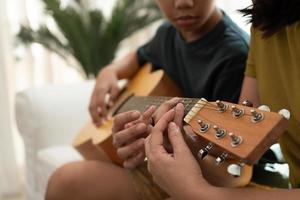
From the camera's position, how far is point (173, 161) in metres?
0.73

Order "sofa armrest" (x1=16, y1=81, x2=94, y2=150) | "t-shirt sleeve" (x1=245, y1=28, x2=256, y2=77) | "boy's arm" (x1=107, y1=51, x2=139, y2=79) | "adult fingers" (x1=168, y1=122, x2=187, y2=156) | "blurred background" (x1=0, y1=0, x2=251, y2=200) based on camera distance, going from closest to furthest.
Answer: "adult fingers" (x1=168, y1=122, x2=187, y2=156), "t-shirt sleeve" (x1=245, y1=28, x2=256, y2=77), "boy's arm" (x1=107, y1=51, x2=139, y2=79), "sofa armrest" (x1=16, y1=81, x2=94, y2=150), "blurred background" (x1=0, y1=0, x2=251, y2=200)

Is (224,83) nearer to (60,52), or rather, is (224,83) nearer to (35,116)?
(35,116)

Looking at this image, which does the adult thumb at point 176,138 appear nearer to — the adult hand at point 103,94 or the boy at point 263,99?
the boy at point 263,99

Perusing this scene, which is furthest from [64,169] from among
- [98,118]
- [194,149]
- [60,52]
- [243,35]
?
[60,52]

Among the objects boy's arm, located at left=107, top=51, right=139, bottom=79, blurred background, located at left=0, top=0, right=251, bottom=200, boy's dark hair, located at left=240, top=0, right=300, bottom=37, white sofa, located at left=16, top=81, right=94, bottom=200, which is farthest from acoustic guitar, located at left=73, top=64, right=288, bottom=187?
blurred background, located at left=0, top=0, right=251, bottom=200

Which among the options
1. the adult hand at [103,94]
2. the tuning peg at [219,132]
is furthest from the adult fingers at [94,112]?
the tuning peg at [219,132]

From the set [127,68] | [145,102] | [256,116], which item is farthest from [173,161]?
[127,68]

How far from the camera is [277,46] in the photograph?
88cm

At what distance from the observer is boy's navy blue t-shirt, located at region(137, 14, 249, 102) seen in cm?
113

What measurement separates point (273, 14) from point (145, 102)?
0.40m

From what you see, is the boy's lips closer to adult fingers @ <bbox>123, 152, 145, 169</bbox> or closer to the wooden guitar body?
the wooden guitar body

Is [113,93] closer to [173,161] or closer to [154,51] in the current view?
[154,51]

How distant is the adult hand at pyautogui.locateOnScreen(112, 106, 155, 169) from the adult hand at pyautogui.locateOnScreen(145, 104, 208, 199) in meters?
0.11

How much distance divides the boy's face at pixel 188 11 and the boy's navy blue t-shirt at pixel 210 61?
0.05 meters
